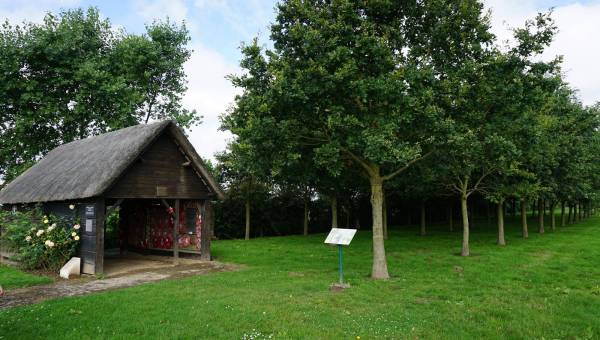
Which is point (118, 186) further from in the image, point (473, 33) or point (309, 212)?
point (309, 212)

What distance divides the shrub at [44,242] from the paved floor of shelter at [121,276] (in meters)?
1.68

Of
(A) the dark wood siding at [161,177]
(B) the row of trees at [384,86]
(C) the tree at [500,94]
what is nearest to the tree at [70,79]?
(A) the dark wood siding at [161,177]

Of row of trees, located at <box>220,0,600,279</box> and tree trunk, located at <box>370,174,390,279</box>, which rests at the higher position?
row of trees, located at <box>220,0,600,279</box>

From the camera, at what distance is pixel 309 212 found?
38.2m

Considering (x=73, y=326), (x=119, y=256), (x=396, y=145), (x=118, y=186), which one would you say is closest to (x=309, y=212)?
(x=119, y=256)

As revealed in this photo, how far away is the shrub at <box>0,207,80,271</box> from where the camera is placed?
619 inches

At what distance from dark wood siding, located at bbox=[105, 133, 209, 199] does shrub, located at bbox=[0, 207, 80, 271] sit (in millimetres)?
2418

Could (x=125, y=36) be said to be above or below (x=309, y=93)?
above

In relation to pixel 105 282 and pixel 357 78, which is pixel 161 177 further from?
pixel 357 78

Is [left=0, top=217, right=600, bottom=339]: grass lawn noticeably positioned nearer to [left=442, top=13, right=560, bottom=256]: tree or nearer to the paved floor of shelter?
the paved floor of shelter

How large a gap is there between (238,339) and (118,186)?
10616mm

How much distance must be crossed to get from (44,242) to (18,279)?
2029 millimetres

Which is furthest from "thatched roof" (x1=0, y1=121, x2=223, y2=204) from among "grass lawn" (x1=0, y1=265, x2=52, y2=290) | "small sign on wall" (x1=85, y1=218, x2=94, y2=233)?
"grass lawn" (x1=0, y1=265, x2=52, y2=290)

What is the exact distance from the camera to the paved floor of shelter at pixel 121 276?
38.8ft
